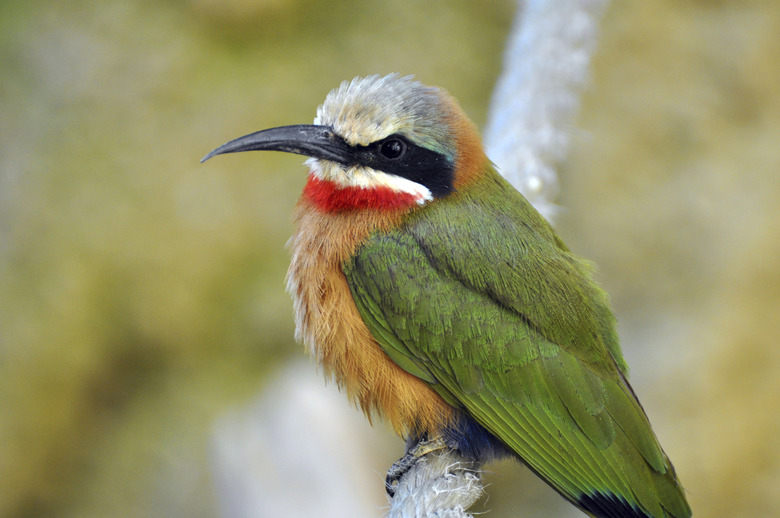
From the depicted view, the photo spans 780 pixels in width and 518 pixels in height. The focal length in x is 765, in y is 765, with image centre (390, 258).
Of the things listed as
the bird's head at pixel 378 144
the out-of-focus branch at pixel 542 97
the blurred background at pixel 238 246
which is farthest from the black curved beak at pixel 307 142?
the blurred background at pixel 238 246

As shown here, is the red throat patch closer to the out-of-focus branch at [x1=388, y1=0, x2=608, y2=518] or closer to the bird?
the bird

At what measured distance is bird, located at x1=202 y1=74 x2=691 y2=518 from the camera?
1761 mm

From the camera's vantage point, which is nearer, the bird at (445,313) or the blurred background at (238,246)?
the bird at (445,313)

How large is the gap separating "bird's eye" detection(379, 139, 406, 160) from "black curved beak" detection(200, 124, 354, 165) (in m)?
0.08

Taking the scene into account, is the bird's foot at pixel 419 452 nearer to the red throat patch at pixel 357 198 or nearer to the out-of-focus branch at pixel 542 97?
the red throat patch at pixel 357 198

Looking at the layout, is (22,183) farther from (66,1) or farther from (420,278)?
(420,278)

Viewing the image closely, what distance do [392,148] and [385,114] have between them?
0.08m

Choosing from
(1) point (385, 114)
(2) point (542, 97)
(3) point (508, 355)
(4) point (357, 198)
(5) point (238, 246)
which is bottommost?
(3) point (508, 355)

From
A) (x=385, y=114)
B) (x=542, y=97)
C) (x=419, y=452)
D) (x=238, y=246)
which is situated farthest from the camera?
(x=238, y=246)

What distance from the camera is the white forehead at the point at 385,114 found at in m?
1.77

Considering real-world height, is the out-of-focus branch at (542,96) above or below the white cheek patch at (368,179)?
above

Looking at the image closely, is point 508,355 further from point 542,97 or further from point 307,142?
point 542,97

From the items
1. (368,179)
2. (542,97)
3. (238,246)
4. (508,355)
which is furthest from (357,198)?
(238,246)

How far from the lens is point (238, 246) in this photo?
3.78 meters
